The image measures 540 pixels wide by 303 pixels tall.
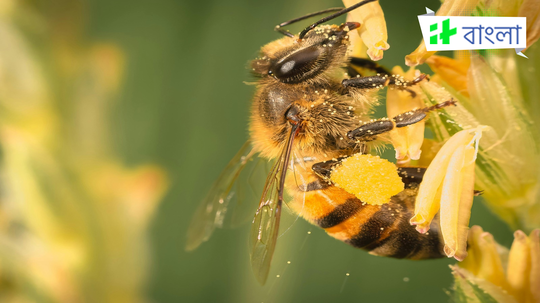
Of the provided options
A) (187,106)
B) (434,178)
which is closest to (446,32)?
(434,178)

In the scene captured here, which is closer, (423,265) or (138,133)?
(423,265)

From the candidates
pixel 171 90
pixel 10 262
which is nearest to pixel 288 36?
pixel 171 90

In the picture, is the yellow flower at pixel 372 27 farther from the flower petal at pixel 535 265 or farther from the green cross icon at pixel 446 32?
the flower petal at pixel 535 265

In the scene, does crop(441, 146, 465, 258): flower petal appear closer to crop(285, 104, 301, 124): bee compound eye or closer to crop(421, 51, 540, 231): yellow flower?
crop(421, 51, 540, 231): yellow flower

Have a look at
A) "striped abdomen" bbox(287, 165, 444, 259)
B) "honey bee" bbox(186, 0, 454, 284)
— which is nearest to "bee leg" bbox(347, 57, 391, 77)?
"honey bee" bbox(186, 0, 454, 284)

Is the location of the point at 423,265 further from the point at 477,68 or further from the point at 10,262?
the point at 10,262

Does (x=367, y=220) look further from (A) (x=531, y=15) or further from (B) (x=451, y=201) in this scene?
(A) (x=531, y=15)
